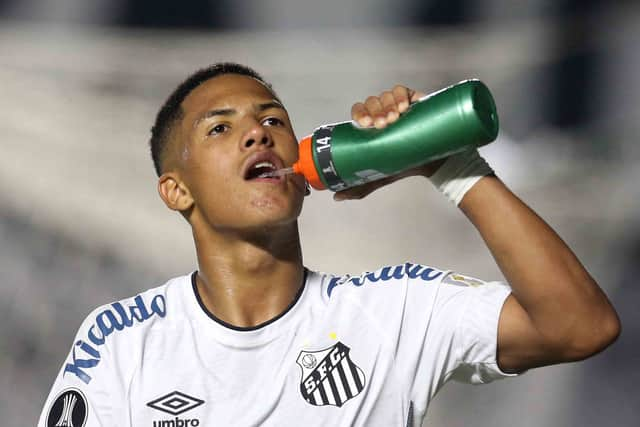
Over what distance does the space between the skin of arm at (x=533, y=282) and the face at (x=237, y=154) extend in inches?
11.9

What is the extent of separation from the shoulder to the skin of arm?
2.04ft

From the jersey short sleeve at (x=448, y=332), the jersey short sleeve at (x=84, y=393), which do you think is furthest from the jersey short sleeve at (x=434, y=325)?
the jersey short sleeve at (x=84, y=393)

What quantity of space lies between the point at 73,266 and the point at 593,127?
73.5 inches

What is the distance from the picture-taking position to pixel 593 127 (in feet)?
10.1

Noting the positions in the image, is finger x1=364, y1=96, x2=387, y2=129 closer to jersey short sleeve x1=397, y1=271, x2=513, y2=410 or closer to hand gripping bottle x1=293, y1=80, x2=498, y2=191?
hand gripping bottle x1=293, y1=80, x2=498, y2=191

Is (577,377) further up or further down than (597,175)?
further down

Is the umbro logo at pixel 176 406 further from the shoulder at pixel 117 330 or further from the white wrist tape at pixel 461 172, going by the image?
the white wrist tape at pixel 461 172

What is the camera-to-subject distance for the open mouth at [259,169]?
5.78 ft

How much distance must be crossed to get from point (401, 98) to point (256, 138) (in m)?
0.40

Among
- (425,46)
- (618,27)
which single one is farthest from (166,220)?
(618,27)

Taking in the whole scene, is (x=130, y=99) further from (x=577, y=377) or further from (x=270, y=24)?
(x=577, y=377)

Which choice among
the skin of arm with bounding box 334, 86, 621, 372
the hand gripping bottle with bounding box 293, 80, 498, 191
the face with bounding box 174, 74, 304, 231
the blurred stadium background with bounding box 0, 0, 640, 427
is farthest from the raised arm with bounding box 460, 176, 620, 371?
the blurred stadium background with bounding box 0, 0, 640, 427

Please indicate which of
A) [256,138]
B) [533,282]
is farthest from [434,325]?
[256,138]

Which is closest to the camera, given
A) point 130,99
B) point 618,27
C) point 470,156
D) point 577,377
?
point 470,156
